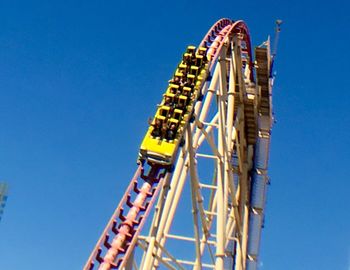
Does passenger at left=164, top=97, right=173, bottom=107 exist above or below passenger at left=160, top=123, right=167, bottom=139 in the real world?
above

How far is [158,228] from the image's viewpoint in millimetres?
25172

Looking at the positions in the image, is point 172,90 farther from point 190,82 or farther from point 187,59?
point 187,59

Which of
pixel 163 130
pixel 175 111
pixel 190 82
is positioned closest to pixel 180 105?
pixel 175 111

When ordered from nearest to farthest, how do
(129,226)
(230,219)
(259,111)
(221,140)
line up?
(129,226) → (221,140) → (230,219) → (259,111)

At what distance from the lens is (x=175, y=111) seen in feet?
79.4

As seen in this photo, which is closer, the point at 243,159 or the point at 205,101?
the point at 205,101

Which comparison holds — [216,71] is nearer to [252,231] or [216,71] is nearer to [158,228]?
[158,228]

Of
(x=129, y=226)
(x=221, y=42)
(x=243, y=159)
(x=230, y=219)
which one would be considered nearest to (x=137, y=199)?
(x=129, y=226)

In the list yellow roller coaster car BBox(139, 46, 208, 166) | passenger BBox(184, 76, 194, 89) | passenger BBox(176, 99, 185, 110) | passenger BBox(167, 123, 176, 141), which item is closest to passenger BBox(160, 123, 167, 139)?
yellow roller coaster car BBox(139, 46, 208, 166)

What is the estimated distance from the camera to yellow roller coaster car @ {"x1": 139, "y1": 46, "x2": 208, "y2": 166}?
2292cm

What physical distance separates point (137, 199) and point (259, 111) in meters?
15.9

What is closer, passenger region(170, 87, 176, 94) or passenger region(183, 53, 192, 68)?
passenger region(170, 87, 176, 94)

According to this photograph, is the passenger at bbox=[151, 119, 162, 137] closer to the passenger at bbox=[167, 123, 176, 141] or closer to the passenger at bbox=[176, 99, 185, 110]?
the passenger at bbox=[167, 123, 176, 141]

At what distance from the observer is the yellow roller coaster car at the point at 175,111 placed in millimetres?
22922
